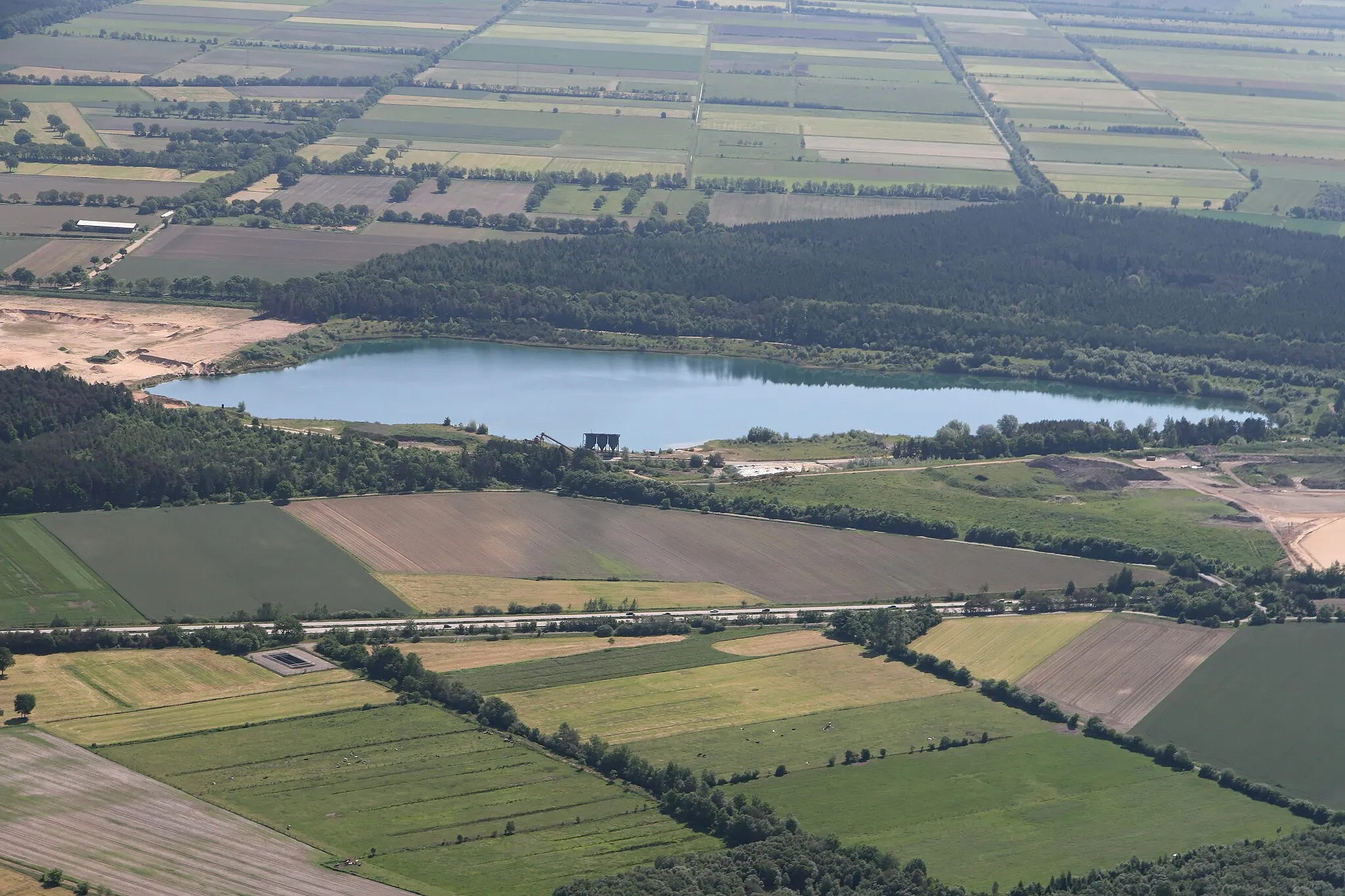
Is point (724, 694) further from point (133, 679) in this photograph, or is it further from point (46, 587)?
point (46, 587)

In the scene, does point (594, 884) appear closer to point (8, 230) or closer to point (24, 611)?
point (24, 611)

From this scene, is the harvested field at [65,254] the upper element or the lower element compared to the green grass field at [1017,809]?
upper

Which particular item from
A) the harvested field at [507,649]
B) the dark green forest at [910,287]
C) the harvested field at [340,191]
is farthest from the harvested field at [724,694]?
the harvested field at [340,191]

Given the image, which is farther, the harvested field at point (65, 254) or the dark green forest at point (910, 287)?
the harvested field at point (65, 254)

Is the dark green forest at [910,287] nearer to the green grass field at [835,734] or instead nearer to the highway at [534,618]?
the highway at [534,618]

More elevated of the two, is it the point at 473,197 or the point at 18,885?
the point at 473,197

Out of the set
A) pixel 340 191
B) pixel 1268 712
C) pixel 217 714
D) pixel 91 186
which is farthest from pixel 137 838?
pixel 340 191
